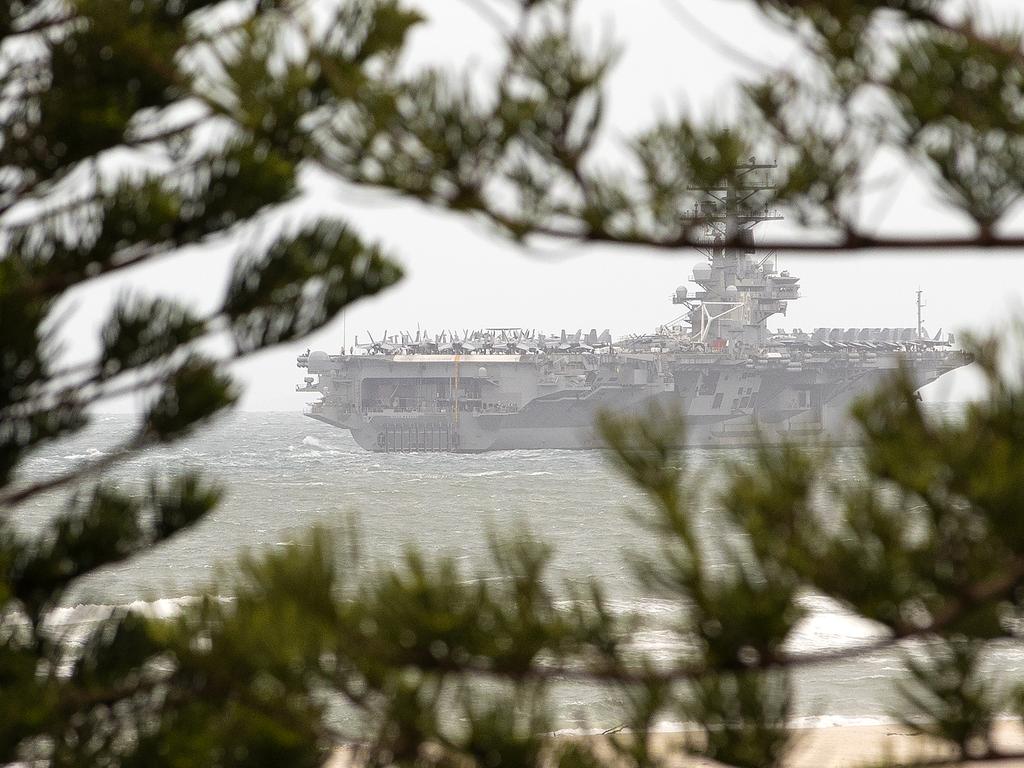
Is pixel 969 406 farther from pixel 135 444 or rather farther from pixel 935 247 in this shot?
pixel 135 444

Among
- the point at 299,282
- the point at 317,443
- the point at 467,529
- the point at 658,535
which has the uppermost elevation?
the point at 299,282

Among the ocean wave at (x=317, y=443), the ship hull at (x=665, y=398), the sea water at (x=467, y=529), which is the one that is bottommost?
the ocean wave at (x=317, y=443)

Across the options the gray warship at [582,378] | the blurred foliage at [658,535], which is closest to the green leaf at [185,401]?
the blurred foliage at [658,535]

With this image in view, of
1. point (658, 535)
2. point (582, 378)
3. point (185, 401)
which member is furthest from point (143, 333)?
point (582, 378)

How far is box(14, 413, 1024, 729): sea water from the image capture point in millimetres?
4922

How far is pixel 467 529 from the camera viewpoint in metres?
35.9

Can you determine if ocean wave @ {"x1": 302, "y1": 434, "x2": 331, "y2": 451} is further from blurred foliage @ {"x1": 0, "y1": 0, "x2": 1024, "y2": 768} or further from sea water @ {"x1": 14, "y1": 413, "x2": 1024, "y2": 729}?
blurred foliage @ {"x1": 0, "y1": 0, "x2": 1024, "y2": 768}

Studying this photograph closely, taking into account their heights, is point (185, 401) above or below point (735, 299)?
below

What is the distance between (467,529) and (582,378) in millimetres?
20531

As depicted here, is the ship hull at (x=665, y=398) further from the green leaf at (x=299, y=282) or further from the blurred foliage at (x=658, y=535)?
the blurred foliage at (x=658, y=535)

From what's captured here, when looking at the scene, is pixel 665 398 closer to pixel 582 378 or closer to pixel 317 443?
pixel 582 378

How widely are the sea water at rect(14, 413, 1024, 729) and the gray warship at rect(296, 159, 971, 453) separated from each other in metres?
2.14

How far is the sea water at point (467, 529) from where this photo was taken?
4.92 metres

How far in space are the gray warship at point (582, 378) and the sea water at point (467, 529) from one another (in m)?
2.14
